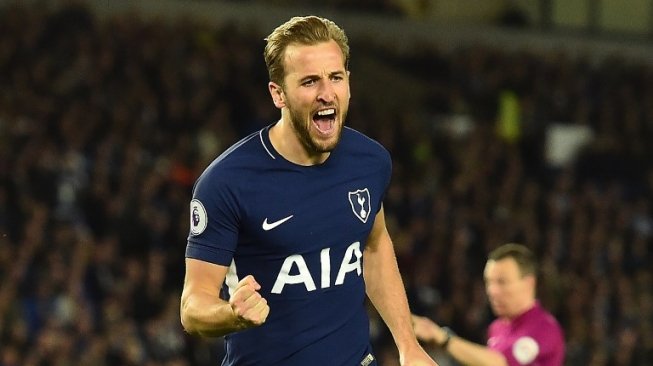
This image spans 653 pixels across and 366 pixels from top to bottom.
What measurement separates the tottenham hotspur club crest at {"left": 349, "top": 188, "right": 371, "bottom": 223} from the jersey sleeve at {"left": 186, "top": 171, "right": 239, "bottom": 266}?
1.43 feet

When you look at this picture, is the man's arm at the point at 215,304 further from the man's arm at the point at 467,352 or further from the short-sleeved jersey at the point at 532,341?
the short-sleeved jersey at the point at 532,341

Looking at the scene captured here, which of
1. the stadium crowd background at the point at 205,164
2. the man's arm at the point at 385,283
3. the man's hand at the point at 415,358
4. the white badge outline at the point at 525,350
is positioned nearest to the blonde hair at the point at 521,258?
the white badge outline at the point at 525,350

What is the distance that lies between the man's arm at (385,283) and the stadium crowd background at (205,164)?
579 centimetres

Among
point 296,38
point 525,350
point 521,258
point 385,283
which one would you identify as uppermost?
point 296,38

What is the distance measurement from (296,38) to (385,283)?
0.94 meters

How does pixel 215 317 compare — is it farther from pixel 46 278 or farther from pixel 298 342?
pixel 46 278

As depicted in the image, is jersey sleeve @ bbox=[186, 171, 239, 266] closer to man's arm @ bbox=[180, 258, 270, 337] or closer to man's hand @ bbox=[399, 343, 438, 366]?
man's arm @ bbox=[180, 258, 270, 337]

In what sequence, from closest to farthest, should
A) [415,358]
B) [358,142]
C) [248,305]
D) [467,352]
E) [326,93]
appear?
[248,305] → [326,93] → [415,358] → [358,142] → [467,352]

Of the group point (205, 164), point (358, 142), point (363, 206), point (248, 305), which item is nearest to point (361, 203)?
point (363, 206)

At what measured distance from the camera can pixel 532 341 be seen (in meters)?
6.49

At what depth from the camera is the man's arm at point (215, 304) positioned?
3.68m

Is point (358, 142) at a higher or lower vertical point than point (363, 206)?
higher

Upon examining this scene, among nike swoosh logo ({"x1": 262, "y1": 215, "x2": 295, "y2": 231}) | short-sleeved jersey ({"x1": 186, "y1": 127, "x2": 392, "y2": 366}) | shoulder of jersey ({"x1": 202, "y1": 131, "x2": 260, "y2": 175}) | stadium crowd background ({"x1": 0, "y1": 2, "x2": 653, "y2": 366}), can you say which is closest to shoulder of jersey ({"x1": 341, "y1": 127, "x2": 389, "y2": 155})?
short-sleeved jersey ({"x1": 186, "y1": 127, "x2": 392, "y2": 366})

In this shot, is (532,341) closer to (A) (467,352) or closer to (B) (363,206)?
(A) (467,352)
